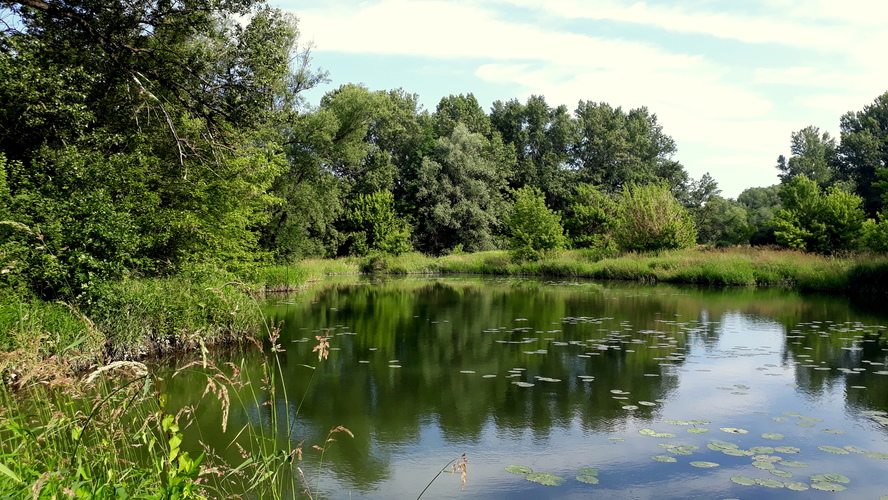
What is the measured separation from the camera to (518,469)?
5500 millimetres

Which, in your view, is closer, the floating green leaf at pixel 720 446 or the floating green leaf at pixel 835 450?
the floating green leaf at pixel 835 450

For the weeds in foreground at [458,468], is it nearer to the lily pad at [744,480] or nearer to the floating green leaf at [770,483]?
the lily pad at [744,480]

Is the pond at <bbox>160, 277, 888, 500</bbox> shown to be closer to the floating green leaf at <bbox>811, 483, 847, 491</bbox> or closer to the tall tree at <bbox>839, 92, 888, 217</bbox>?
the floating green leaf at <bbox>811, 483, 847, 491</bbox>

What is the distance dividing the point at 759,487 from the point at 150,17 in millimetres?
12360

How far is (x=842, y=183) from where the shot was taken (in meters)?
43.4

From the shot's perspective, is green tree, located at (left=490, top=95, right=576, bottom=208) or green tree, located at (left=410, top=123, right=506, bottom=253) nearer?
green tree, located at (left=410, top=123, right=506, bottom=253)

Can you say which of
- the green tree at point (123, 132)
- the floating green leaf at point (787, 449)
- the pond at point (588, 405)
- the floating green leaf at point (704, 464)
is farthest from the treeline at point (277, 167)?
the floating green leaf at point (787, 449)

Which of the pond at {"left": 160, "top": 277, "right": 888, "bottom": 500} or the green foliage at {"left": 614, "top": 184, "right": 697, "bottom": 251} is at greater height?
the green foliage at {"left": 614, "top": 184, "right": 697, "bottom": 251}

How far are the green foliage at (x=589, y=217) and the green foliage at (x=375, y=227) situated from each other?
42.0ft

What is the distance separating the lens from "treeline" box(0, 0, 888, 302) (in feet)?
33.4

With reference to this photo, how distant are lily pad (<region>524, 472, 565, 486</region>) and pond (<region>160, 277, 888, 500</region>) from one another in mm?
19

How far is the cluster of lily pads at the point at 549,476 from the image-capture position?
17.1 ft

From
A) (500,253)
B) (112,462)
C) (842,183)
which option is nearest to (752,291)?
(500,253)

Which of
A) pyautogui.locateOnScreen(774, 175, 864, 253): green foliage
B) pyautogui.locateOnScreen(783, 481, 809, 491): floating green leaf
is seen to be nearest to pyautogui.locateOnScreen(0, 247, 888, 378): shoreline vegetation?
pyautogui.locateOnScreen(774, 175, 864, 253): green foliage
